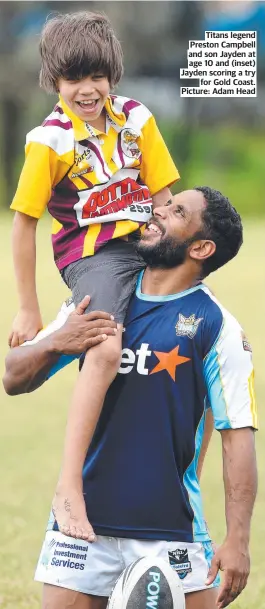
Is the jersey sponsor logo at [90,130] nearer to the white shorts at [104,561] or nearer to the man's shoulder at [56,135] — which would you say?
the man's shoulder at [56,135]

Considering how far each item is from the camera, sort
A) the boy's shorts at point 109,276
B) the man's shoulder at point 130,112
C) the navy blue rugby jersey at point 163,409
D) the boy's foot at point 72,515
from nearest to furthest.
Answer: the boy's foot at point 72,515 → the navy blue rugby jersey at point 163,409 → the boy's shorts at point 109,276 → the man's shoulder at point 130,112

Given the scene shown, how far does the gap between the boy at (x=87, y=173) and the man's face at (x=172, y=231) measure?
21cm

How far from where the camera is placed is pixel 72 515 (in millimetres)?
4484

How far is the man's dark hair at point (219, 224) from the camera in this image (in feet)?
15.3

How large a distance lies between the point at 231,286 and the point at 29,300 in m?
14.4

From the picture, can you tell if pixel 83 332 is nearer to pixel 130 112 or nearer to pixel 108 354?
pixel 108 354

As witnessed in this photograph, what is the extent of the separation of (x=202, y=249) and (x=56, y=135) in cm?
75

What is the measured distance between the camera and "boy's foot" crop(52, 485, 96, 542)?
446cm

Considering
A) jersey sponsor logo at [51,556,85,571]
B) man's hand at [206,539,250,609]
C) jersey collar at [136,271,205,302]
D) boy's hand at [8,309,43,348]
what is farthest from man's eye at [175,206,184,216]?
jersey sponsor logo at [51,556,85,571]

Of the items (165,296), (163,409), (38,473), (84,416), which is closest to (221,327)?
(165,296)

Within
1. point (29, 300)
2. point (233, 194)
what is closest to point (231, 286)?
point (233, 194)

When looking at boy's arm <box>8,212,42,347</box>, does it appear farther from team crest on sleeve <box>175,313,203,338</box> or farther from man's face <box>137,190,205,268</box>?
team crest on sleeve <box>175,313,203,338</box>

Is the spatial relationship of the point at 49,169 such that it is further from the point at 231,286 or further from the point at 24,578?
the point at 231,286

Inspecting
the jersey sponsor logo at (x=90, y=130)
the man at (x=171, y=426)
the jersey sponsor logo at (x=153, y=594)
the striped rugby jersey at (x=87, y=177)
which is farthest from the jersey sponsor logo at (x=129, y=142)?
the jersey sponsor logo at (x=153, y=594)
